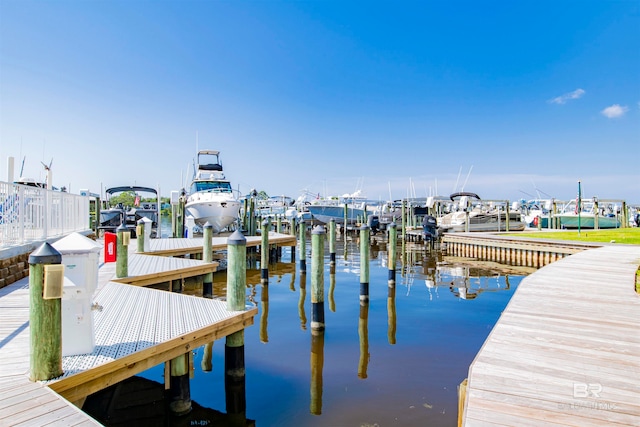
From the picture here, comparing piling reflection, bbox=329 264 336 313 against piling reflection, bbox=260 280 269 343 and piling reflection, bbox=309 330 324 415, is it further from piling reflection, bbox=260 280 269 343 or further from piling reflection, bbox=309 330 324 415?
piling reflection, bbox=309 330 324 415

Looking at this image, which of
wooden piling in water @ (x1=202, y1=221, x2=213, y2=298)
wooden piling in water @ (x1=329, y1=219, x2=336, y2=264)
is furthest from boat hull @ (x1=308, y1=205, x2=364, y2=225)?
wooden piling in water @ (x1=202, y1=221, x2=213, y2=298)

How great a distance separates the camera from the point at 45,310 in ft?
11.1

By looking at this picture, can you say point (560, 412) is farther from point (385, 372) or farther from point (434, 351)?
point (434, 351)

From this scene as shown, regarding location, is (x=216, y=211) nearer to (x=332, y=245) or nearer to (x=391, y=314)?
(x=332, y=245)

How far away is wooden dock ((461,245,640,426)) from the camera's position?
3250 millimetres

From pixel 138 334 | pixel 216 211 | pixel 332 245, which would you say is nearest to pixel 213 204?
pixel 216 211

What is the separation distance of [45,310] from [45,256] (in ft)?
1.57

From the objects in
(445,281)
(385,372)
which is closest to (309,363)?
(385,372)

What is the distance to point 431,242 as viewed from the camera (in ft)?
90.0

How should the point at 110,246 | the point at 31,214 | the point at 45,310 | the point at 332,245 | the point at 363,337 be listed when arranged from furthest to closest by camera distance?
the point at 332,245, the point at 31,214, the point at 110,246, the point at 363,337, the point at 45,310

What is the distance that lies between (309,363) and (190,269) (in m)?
4.77

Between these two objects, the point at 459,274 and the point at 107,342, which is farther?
the point at 459,274

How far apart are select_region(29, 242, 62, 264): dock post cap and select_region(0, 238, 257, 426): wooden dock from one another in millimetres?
1127

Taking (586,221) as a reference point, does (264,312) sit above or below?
below
